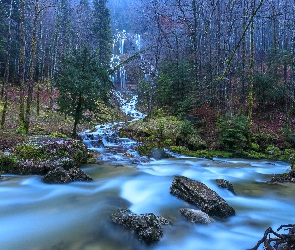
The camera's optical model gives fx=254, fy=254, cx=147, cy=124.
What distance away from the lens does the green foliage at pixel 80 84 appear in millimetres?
13102

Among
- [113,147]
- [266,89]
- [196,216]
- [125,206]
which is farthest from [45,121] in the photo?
[266,89]

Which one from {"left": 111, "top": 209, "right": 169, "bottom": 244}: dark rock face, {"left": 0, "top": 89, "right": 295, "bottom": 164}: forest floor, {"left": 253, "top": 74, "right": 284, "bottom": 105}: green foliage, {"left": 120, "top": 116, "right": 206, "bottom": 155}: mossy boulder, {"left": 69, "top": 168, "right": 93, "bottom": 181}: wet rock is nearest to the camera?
{"left": 111, "top": 209, "right": 169, "bottom": 244}: dark rock face

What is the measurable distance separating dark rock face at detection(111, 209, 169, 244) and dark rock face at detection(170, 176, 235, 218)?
1.36 metres

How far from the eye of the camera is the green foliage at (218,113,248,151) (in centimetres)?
1330

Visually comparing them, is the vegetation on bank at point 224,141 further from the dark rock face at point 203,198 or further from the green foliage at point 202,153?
the dark rock face at point 203,198

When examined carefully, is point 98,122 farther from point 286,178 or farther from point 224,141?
point 286,178

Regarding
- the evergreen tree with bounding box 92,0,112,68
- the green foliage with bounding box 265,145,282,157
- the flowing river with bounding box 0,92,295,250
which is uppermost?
the evergreen tree with bounding box 92,0,112,68

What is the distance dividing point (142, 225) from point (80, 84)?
390 inches

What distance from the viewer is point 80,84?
1291 centimetres

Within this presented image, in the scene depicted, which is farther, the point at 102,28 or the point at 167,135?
the point at 102,28

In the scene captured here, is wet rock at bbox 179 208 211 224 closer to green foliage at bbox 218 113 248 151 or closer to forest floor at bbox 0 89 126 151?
forest floor at bbox 0 89 126 151

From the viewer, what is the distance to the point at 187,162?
1212 cm

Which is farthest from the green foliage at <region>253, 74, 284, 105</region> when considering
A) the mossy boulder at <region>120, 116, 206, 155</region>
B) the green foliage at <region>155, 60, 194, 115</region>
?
the mossy boulder at <region>120, 116, 206, 155</region>

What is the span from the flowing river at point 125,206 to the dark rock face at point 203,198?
16 centimetres
